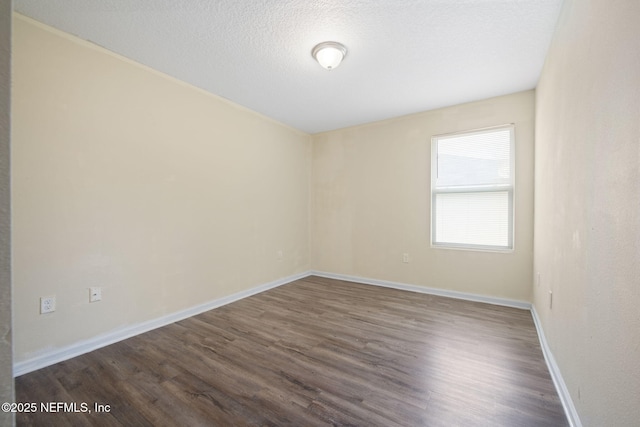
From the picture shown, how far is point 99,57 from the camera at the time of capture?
2.18 meters

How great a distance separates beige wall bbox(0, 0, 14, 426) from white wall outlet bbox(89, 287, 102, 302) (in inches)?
80.9

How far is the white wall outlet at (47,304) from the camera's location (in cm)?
190

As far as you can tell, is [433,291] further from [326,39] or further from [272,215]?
[326,39]

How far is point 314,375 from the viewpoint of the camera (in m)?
1.80

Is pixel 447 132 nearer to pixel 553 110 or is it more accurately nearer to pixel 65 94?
pixel 553 110

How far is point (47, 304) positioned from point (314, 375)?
2002 mm

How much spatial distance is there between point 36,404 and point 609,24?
339 cm

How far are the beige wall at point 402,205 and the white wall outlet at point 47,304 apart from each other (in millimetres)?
3284

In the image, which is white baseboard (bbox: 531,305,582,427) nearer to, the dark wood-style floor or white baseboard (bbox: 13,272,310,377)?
the dark wood-style floor

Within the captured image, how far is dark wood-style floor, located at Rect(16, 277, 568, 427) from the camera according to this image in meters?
1.45

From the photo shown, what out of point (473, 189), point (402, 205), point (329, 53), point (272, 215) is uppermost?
point (329, 53)

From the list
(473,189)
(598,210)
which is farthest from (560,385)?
(473,189)

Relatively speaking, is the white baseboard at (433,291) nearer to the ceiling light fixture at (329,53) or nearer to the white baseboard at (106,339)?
the white baseboard at (106,339)

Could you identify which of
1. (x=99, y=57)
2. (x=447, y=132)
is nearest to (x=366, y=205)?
(x=447, y=132)
